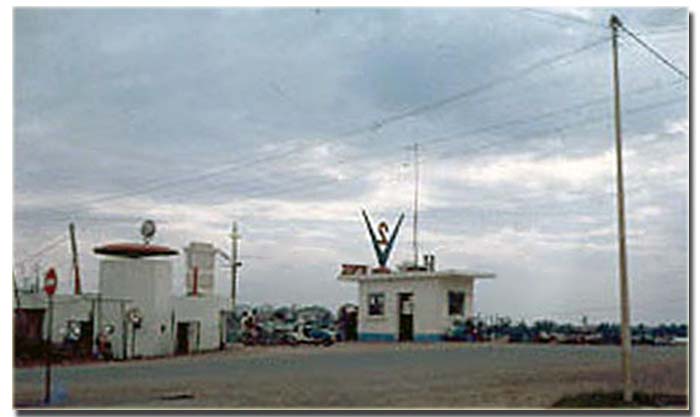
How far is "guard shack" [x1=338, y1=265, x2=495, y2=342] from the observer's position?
3972cm

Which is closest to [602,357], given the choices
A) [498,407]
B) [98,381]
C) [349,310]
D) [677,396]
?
[677,396]

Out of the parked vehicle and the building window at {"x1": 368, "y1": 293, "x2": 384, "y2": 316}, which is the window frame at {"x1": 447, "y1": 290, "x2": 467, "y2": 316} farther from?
the parked vehicle

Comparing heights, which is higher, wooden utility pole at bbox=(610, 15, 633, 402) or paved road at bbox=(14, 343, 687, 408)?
wooden utility pole at bbox=(610, 15, 633, 402)

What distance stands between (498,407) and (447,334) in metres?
24.9

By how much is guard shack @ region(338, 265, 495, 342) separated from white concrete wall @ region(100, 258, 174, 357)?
12546mm

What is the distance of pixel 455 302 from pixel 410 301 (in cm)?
211

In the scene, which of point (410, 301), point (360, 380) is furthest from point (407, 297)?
point (360, 380)

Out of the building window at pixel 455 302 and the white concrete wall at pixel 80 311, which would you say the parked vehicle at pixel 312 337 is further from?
the white concrete wall at pixel 80 311

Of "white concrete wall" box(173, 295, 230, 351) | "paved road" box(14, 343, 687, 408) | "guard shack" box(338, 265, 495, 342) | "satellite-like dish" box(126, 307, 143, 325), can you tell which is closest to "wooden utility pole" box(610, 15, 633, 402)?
"paved road" box(14, 343, 687, 408)

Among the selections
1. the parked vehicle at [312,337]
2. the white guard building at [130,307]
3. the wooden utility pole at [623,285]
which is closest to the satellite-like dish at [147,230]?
the white guard building at [130,307]

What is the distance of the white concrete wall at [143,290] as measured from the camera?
31656 millimetres

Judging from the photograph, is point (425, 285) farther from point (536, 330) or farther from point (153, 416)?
point (153, 416)

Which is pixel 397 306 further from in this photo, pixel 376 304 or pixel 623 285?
pixel 623 285

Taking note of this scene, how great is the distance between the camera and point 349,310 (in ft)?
150
